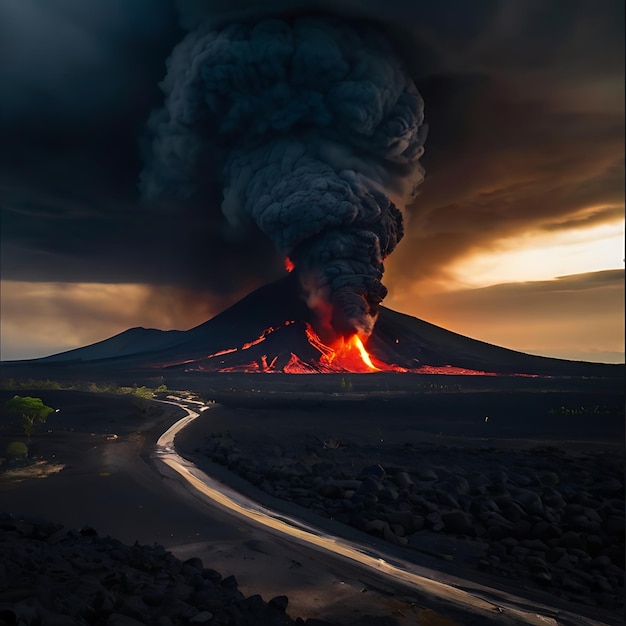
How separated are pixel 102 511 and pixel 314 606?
5783 millimetres

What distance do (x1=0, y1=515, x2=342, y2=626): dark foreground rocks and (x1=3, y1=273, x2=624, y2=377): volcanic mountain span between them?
166 ft

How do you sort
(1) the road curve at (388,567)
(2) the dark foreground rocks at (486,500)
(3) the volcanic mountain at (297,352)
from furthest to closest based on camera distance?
(3) the volcanic mountain at (297,352)
(2) the dark foreground rocks at (486,500)
(1) the road curve at (388,567)

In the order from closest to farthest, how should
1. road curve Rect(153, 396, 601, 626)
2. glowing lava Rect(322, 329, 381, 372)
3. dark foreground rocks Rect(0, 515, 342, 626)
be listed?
dark foreground rocks Rect(0, 515, 342, 626), road curve Rect(153, 396, 601, 626), glowing lava Rect(322, 329, 381, 372)

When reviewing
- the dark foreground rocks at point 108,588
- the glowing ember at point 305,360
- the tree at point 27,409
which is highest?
the glowing ember at point 305,360

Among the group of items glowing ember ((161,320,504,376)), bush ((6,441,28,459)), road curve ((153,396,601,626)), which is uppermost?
glowing ember ((161,320,504,376))

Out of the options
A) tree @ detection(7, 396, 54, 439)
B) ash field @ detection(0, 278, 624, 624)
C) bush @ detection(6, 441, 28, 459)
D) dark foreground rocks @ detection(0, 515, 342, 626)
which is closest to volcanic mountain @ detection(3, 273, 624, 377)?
ash field @ detection(0, 278, 624, 624)

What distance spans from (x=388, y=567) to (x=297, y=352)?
2230 inches

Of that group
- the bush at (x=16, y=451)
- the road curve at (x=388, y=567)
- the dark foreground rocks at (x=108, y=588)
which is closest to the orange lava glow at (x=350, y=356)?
the bush at (x=16, y=451)

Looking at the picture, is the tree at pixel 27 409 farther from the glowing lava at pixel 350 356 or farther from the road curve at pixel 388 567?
the glowing lava at pixel 350 356

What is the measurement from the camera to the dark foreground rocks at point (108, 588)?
17.9 ft

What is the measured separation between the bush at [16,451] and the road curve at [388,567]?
4.54 meters

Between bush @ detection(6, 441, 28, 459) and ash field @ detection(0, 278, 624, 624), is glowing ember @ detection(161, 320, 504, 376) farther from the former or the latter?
bush @ detection(6, 441, 28, 459)

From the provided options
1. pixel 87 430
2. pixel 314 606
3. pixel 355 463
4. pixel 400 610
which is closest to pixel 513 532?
pixel 400 610

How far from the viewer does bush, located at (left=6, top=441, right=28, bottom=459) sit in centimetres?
1473
